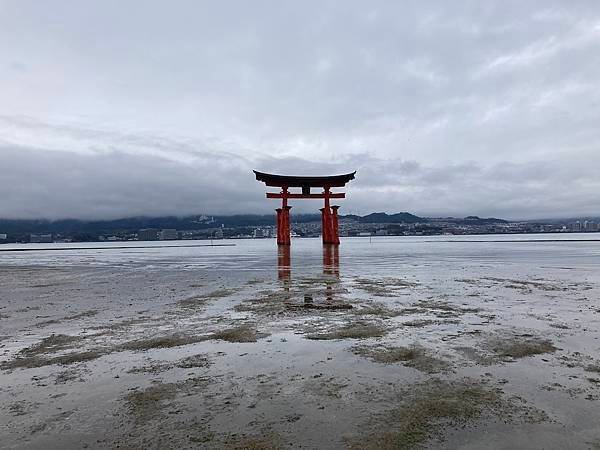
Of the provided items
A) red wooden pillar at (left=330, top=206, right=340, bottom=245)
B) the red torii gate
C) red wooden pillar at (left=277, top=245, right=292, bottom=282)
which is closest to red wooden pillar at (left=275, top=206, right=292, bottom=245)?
the red torii gate

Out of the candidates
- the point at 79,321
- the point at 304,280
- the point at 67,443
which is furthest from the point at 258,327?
the point at 304,280

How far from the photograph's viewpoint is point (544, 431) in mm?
3361

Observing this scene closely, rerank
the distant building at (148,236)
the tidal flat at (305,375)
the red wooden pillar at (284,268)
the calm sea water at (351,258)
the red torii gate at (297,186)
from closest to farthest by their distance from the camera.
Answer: the tidal flat at (305,375) < the red wooden pillar at (284,268) < the calm sea water at (351,258) < the red torii gate at (297,186) < the distant building at (148,236)

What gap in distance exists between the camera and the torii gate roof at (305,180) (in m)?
52.0

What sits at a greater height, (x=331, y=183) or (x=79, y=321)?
(x=331, y=183)

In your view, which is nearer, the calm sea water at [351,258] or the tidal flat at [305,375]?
the tidal flat at [305,375]

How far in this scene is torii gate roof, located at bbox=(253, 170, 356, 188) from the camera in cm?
5197

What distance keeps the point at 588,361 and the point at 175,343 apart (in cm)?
580

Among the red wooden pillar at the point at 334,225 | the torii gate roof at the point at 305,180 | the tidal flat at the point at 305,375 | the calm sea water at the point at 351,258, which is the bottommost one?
the calm sea water at the point at 351,258

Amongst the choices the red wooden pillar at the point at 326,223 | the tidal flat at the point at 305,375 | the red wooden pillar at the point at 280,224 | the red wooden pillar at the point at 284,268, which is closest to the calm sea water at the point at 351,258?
the red wooden pillar at the point at 284,268

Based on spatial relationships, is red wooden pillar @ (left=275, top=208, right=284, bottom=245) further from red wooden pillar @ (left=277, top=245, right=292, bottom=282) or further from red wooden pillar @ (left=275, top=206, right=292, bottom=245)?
red wooden pillar @ (left=277, top=245, right=292, bottom=282)

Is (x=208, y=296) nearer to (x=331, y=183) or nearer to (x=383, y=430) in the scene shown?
(x=383, y=430)

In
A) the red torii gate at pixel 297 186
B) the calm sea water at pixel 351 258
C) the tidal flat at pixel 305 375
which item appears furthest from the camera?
the red torii gate at pixel 297 186

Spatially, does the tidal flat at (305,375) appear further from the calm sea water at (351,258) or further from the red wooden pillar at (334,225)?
the red wooden pillar at (334,225)
